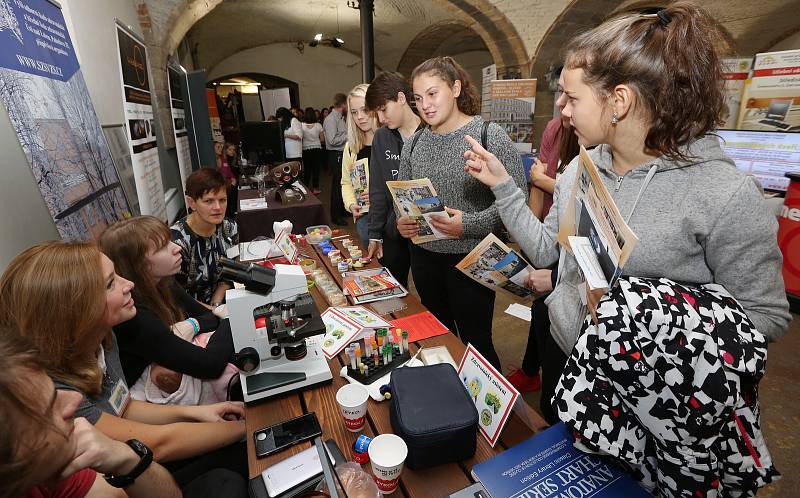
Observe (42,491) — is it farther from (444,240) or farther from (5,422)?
(444,240)

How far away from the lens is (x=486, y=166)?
47.8 inches

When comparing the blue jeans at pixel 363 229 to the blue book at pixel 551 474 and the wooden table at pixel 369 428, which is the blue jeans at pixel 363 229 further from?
the blue book at pixel 551 474

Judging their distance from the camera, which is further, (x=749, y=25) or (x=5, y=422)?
(x=749, y=25)

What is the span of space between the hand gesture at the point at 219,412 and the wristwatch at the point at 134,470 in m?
0.35

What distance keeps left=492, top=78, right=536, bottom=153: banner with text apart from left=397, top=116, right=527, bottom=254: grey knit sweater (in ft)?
13.6

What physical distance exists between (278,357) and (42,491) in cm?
56

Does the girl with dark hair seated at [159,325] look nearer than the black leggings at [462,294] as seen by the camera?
Yes

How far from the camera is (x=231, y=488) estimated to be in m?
0.92

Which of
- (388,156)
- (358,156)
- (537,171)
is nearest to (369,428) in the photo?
(388,156)

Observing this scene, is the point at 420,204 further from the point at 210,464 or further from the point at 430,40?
the point at 430,40

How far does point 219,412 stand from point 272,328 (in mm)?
420

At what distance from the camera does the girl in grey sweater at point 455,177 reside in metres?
1.59

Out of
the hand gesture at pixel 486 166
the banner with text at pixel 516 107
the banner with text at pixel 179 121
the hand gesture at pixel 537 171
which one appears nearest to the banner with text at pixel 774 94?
the banner with text at pixel 516 107

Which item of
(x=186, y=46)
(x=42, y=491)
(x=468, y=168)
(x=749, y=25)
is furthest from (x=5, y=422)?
(x=186, y=46)
